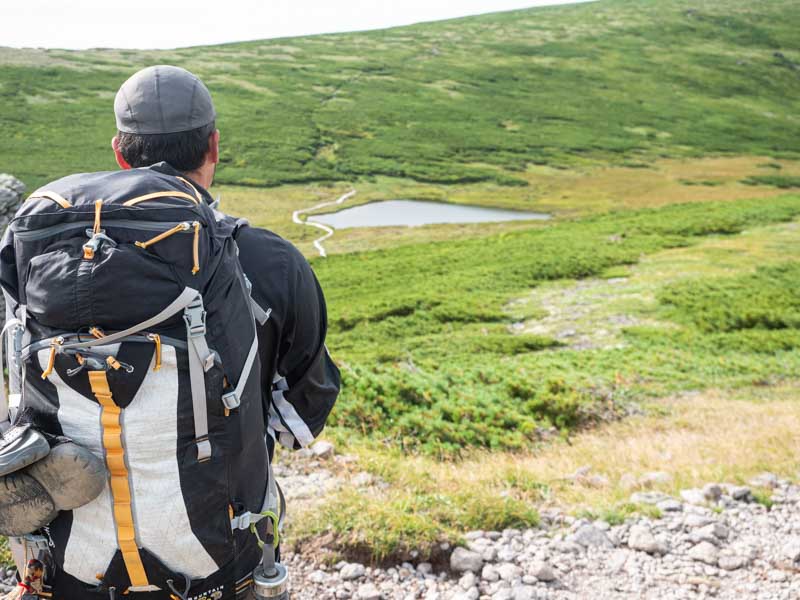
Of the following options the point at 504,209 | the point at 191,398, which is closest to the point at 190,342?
the point at 191,398

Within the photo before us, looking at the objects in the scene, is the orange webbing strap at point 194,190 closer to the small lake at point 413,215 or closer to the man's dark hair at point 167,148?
the man's dark hair at point 167,148

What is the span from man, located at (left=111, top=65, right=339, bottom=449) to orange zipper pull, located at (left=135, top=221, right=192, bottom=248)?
17.2 inches

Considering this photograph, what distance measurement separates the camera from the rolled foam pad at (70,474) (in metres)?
2.41

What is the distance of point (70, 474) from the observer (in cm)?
241

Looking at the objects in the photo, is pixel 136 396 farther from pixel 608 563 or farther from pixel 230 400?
pixel 608 563

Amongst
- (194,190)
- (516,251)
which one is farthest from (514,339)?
(194,190)

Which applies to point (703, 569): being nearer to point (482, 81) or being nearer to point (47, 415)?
point (47, 415)

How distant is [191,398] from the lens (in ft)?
8.16

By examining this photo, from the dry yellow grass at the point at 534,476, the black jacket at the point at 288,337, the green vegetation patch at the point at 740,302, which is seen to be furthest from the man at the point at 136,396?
the green vegetation patch at the point at 740,302

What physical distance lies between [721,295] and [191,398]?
23.9 m

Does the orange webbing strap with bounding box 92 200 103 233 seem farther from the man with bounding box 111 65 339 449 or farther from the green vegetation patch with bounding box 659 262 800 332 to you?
the green vegetation patch with bounding box 659 262 800 332

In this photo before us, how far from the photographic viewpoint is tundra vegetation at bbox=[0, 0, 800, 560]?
8.16m

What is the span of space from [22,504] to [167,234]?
1000 mm

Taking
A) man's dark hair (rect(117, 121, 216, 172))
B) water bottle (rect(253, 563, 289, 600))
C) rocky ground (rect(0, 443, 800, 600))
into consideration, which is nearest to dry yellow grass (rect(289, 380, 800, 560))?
rocky ground (rect(0, 443, 800, 600))
